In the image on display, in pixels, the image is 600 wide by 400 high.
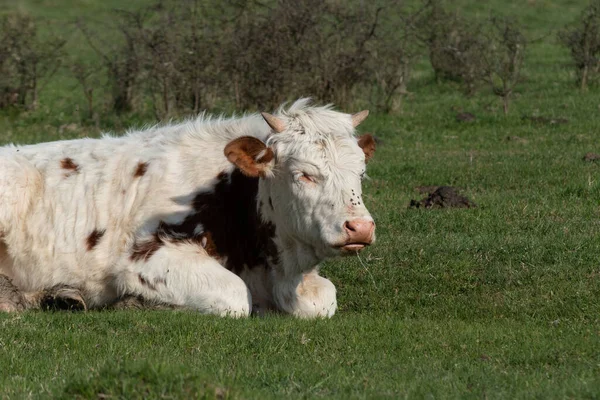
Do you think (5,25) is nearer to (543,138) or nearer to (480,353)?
(543,138)

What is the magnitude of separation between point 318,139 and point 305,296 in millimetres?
1387

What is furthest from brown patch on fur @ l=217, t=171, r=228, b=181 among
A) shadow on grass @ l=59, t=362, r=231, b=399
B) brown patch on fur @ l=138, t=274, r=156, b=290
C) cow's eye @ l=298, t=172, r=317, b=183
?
shadow on grass @ l=59, t=362, r=231, b=399

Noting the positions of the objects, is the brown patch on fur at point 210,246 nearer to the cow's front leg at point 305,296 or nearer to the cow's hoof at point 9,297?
the cow's front leg at point 305,296

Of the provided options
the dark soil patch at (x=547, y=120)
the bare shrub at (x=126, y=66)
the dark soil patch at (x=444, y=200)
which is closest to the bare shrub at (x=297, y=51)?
the bare shrub at (x=126, y=66)

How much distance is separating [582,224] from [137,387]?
723 cm

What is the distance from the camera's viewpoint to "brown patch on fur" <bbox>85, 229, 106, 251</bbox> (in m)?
9.55

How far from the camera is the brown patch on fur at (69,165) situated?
9977mm

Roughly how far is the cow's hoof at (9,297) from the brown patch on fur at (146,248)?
104 centimetres

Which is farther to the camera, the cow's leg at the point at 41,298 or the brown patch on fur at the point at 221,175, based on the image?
the brown patch on fur at the point at 221,175

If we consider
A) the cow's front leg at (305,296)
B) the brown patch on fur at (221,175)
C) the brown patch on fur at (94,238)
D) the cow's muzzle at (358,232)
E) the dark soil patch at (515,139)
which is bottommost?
the dark soil patch at (515,139)

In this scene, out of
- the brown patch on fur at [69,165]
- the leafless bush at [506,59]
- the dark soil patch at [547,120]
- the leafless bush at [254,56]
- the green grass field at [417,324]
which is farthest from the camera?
the leafless bush at [506,59]

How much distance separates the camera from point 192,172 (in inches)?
378

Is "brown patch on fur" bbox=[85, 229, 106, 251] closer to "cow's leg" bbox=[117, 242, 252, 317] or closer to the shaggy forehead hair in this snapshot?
"cow's leg" bbox=[117, 242, 252, 317]

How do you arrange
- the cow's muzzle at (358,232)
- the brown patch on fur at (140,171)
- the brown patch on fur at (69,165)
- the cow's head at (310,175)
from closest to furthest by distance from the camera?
the cow's muzzle at (358,232), the cow's head at (310,175), the brown patch on fur at (140,171), the brown patch on fur at (69,165)
